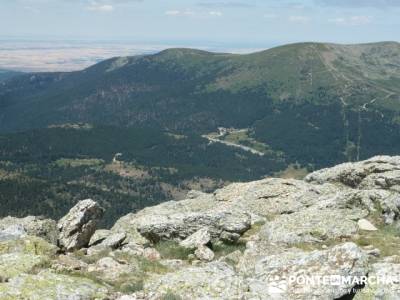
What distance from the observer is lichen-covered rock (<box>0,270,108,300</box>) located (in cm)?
2067

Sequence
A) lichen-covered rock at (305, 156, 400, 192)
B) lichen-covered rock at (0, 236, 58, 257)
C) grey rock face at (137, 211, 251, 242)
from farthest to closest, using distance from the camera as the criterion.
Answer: lichen-covered rock at (305, 156, 400, 192), grey rock face at (137, 211, 251, 242), lichen-covered rock at (0, 236, 58, 257)

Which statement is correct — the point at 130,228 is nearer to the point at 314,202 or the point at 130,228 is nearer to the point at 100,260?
the point at 100,260

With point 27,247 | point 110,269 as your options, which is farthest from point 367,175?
point 27,247

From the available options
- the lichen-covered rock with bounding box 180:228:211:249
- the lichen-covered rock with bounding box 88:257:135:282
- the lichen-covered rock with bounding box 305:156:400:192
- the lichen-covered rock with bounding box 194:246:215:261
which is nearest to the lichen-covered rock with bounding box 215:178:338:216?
the lichen-covered rock with bounding box 305:156:400:192

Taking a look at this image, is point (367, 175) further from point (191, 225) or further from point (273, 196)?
point (191, 225)

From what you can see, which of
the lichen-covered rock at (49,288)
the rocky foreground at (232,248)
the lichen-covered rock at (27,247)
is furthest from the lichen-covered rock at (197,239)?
the lichen-covered rock at (49,288)

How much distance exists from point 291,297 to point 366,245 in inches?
564

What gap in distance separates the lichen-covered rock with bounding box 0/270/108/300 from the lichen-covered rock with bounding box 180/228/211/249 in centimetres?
1244

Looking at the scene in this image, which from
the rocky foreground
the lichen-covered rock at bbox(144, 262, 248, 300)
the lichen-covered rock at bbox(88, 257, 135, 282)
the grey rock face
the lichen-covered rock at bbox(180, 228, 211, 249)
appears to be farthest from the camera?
the grey rock face

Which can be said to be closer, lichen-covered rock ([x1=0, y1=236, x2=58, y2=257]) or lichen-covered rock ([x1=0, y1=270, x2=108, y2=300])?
lichen-covered rock ([x1=0, y1=270, x2=108, y2=300])

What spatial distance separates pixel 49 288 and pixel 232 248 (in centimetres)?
1760

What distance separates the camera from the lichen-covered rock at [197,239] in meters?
35.1

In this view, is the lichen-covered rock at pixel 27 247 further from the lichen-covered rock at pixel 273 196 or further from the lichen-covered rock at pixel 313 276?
the lichen-covered rock at pixel 273 196

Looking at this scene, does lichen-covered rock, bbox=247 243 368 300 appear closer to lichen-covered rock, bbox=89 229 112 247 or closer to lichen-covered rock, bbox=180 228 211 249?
lichen-covered rock, bbox=180 228 211 249
